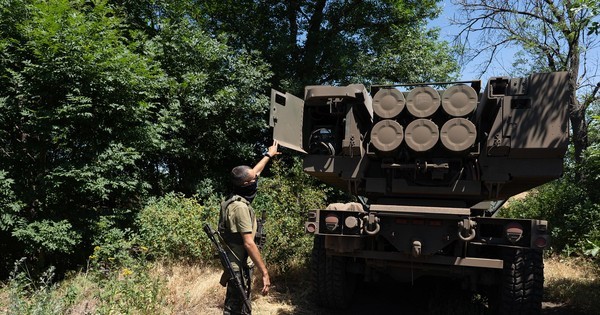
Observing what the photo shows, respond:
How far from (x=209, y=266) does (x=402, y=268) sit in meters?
3.16

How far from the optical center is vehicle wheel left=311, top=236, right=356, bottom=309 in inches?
209

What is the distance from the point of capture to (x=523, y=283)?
179 inches

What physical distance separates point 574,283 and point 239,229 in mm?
6040

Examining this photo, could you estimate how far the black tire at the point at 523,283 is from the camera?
177 inches

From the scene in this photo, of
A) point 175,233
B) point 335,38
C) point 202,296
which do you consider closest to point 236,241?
point 202,296

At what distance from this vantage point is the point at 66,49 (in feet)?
23.1

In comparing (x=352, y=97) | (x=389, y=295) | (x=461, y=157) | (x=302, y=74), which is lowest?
(x=389, y=295)

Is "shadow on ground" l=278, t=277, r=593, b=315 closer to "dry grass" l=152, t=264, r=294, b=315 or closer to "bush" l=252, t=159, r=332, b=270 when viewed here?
"dry grass" l=152, t=264, r=294, b=315

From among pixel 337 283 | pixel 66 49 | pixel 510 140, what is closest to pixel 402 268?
pixel 337 283

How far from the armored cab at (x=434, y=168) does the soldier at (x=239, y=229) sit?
1.32 meters

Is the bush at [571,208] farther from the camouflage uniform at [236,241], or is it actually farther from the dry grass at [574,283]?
the camouflage uniform at [236,241]

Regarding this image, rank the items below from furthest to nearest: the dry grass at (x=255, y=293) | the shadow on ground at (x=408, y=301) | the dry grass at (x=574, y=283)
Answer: the dry grass at (x=574, y=283), the shadow on ground at (x=408, y=301), the dry grass at (x=255, y=293)

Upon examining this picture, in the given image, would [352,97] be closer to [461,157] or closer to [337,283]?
[461,157]

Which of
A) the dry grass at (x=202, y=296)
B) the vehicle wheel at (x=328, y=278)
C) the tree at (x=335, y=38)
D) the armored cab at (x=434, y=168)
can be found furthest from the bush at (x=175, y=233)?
the tree at (x=335, y=38)
